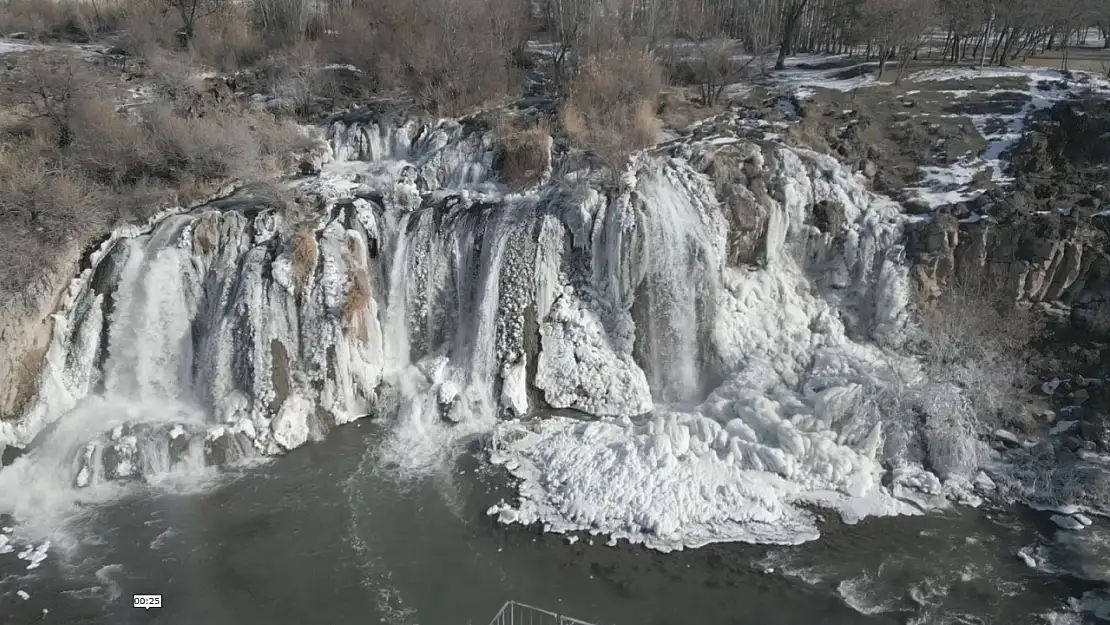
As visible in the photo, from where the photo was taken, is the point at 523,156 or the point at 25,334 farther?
the point at 523,156

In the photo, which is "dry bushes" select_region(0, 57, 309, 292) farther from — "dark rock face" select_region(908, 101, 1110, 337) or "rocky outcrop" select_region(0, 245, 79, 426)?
"dark rock face" select_region(908, 101, 1110, 337)

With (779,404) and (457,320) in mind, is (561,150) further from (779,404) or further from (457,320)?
(779,404)

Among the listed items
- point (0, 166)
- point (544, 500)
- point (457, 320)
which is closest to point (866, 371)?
point (544, 500)

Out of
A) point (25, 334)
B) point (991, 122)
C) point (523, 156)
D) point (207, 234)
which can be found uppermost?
point (991, 122)

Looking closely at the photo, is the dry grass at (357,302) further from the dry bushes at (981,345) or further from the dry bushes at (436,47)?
the dry bushes at (981,345)

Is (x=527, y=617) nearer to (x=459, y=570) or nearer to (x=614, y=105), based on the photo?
(x=459, y=570)

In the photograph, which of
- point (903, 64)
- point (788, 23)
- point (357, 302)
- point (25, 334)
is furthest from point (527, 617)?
point (788, 23)
